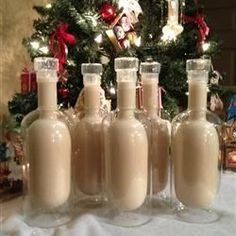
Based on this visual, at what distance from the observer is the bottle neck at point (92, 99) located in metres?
0.72

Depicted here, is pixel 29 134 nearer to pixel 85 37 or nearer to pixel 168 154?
pixel 168 154

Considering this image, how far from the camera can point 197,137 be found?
2.15 feet

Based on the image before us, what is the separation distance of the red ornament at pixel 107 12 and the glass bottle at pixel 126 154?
60cm

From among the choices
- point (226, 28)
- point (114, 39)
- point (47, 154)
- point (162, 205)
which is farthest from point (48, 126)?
point (226, 28)

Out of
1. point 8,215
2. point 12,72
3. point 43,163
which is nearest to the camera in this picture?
point 43,163

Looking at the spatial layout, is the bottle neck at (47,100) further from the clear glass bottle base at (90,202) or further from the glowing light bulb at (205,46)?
the glowing light bulb at (205,46)

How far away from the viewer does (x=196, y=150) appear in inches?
25.8

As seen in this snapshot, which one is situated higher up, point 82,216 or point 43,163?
point 43,163

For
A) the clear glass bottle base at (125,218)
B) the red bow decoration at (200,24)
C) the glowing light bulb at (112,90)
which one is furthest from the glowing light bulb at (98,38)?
the clear glass bottle base at (125,218)

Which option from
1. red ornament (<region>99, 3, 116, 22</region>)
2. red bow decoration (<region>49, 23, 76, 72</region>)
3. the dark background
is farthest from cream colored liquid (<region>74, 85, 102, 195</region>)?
the dark background

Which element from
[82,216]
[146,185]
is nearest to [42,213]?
[82,216]

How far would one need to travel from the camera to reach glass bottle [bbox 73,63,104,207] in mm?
718

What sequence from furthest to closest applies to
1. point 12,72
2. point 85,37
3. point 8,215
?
point 12,72 → point 85,37 → point 8,215

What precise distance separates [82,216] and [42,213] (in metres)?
0.07
